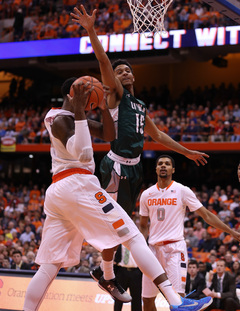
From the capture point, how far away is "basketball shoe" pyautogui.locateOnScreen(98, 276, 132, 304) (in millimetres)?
4730

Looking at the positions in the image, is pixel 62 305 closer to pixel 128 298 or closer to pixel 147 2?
pixel 128 298

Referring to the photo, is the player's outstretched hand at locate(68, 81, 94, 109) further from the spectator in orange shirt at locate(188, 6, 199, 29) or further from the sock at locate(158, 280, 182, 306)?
the spectator in orange shirt at locate(188, 6, 199, 29)

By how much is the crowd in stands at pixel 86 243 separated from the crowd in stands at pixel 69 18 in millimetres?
6674

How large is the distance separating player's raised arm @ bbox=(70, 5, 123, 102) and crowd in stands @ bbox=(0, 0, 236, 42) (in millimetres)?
14428

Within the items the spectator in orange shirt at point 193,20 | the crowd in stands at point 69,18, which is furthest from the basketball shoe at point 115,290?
the spectator in orange shirt at point 193,20

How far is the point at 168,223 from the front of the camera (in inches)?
263

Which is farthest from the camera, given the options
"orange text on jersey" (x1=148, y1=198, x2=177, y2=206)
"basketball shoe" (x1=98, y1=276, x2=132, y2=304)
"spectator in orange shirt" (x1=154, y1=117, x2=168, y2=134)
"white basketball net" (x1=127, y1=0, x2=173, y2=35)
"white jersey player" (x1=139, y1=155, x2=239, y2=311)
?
"spectator in orange shirt" (x1=154, y1=117, x2=168, y2=134)

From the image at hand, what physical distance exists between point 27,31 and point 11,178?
7.65m

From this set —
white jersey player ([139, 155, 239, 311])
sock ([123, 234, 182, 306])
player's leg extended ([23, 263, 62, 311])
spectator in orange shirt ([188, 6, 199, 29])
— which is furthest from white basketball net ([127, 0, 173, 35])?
spectator in orange shirt ([188, 6, 199, 29])

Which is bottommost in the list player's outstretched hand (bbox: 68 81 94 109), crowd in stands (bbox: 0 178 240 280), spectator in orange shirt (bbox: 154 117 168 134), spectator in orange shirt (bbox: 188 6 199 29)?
crowd in stands (bbox: 0 178 240 280)

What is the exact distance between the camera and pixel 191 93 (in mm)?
22500

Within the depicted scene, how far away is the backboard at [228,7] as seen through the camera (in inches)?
223

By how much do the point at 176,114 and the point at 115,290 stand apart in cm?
1627

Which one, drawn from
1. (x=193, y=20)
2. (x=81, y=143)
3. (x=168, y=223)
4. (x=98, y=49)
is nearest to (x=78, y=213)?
(x=81, y=143)
